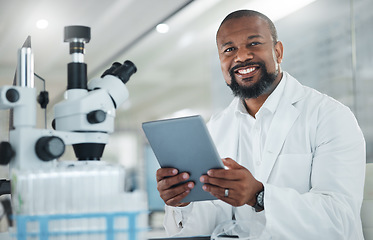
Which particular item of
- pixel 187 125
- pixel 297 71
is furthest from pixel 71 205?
pixel 297 71

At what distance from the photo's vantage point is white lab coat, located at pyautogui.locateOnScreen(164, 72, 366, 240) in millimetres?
1335

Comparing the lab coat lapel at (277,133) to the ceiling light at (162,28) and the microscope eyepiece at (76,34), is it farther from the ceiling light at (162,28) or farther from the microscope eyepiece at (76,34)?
the ceiling light at (162,28)

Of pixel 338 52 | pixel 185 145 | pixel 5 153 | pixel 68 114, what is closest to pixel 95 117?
pixel 68 114

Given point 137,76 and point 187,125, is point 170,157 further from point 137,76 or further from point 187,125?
point 137,76

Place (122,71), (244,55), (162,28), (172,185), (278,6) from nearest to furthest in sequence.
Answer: (122,71) < (172,185) < (244,55) < (278,6) < (162,28)

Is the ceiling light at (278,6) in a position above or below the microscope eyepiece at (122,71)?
above

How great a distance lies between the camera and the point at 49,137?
0.85 m

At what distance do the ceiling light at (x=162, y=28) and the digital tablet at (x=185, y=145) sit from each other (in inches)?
150

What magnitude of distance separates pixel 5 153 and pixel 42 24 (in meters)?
4.19

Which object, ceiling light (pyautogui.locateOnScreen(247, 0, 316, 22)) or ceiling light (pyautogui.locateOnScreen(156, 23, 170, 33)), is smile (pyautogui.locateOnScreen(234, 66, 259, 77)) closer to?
ceiling light (pyautogui.locateOnScreen(247, 0, 316, 22))

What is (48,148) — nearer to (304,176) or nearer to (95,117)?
(95,117)

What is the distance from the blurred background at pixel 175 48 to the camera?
2703 mm

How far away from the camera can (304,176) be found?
64.0 inches

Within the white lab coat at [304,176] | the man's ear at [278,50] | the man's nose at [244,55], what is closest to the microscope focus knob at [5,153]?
the white lab coat at [304,176]
